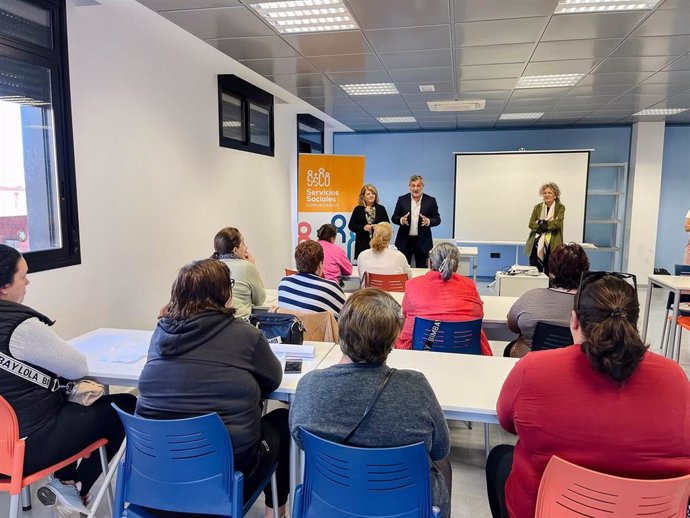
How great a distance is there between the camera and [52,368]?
5.70 ft

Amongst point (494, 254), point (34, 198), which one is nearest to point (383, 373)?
point (34, 198)

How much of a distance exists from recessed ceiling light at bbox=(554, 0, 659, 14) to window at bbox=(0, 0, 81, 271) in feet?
10.1

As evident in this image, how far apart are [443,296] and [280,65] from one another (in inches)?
117

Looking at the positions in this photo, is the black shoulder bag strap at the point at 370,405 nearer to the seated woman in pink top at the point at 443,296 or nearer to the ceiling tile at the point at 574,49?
the seated woman in pink top at the point at 443,296

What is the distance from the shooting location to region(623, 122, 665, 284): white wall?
26.4 ft

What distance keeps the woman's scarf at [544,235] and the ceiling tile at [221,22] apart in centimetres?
386

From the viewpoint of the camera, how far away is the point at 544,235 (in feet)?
19.0

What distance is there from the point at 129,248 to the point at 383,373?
2753 mm

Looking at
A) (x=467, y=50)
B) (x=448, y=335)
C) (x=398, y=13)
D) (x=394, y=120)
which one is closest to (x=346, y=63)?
(x=467, y=50)

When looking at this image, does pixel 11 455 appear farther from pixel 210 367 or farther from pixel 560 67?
pixel 560 67

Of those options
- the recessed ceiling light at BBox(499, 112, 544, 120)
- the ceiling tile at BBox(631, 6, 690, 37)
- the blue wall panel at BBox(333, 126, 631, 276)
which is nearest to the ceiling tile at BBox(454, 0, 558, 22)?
the ceiling tile at BBox(631, 6, 690, 37)

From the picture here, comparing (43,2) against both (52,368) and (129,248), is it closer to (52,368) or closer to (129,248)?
(129,248)

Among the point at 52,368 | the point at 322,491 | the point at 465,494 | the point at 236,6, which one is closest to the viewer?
the point at 322,491

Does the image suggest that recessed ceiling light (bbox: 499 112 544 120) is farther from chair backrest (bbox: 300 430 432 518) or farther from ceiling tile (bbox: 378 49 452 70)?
chair backrest (bbox: 300 430 432 518)
